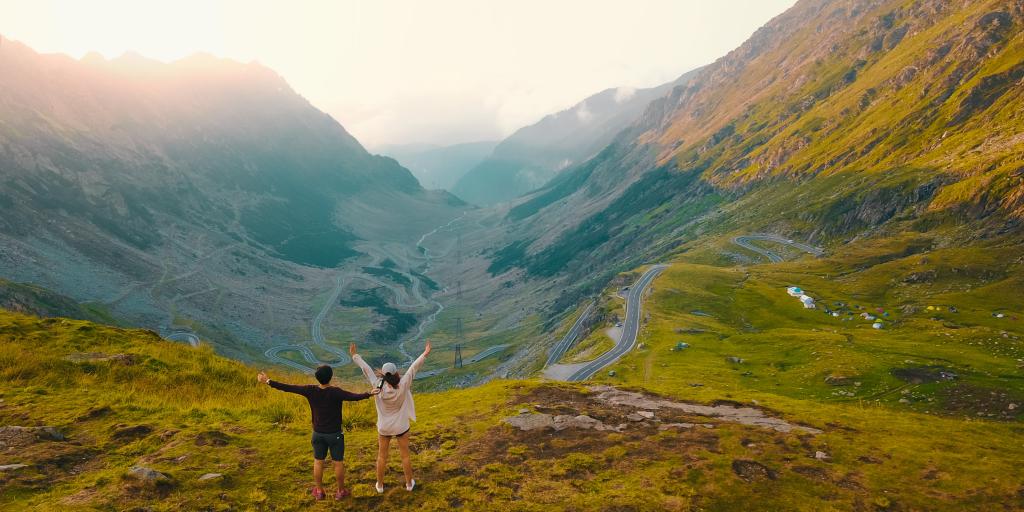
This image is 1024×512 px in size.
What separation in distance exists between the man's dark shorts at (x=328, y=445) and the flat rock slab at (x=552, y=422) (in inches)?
377

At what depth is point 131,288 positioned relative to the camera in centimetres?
19450

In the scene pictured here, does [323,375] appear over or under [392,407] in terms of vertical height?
over

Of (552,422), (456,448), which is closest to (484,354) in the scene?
(552,422)

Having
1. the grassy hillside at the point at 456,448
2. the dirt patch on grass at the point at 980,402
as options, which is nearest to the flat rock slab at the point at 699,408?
the grassy hillside at the point at 456,448

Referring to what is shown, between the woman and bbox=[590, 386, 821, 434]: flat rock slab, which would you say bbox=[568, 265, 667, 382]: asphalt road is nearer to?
bbox=[590, 386, 821, 434]: flat rock slab

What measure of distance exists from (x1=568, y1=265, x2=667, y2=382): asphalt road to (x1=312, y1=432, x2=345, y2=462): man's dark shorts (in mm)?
76493

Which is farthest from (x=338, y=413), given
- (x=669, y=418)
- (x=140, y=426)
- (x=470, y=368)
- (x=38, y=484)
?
(x=470, y=368)

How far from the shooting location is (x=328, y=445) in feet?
48.1

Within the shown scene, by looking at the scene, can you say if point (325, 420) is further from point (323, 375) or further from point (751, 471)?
point (751, 471)

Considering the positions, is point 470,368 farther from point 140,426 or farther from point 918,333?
point 140,426

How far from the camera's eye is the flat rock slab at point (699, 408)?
23458 mm

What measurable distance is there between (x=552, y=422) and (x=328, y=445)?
11.4m

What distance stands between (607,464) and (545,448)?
2717 mm

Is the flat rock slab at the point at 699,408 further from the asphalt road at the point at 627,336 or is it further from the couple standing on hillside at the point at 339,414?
the asphalt road at the point at 627,336
